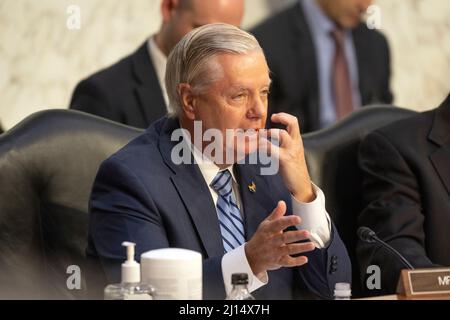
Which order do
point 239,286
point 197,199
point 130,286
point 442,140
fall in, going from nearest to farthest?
point 130,286, point 239,286, point 197,199, point 442,140

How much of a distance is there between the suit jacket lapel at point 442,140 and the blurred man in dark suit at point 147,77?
0.99 metres

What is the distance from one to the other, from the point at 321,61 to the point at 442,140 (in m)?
1.84

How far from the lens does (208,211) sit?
2.89 metres

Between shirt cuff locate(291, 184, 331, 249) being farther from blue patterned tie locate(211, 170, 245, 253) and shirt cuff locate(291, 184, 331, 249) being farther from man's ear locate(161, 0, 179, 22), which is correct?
man's ear locate(161, 0, 179, 22)

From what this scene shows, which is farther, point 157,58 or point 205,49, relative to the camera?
point 157,58

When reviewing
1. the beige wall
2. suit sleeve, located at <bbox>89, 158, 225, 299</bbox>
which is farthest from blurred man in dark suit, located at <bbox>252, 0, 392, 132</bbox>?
suit sleeve, located at <bbox>89, 158, 225, 299</bbox>

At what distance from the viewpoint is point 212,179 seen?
9.73 ft

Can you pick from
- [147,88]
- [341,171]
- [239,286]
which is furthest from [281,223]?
[147,88]

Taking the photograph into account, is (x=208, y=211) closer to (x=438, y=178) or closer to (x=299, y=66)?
(x=438, y=178)

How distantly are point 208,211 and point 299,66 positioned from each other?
2.40 meters

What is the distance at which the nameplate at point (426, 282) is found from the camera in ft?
8.53

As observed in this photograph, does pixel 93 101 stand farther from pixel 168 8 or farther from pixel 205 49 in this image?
pixel 205 49

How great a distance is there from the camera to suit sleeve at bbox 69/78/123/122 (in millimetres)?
4242
